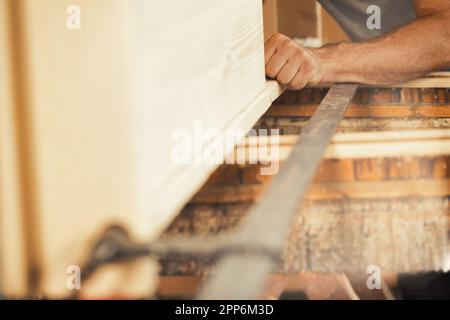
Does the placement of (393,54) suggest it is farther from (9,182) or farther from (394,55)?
(9,182)

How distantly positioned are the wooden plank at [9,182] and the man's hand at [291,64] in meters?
0.91

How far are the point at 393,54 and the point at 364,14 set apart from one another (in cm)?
62

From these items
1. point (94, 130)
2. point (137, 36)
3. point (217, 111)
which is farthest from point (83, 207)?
point (217, 111)

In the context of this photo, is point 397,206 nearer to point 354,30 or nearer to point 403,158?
point 403,158

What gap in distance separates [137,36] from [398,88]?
53.4 inches

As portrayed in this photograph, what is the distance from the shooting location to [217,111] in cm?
86

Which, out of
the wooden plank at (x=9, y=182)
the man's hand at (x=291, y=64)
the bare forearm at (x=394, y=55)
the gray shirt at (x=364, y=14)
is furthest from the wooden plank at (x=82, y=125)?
the gray shirt at (x=364, y=14)

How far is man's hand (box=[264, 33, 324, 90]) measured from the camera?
1.35 m

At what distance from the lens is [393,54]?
5.22 ft

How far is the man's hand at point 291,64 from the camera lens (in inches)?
53.0

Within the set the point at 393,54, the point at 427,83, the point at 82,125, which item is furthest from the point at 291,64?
the point at 82,125

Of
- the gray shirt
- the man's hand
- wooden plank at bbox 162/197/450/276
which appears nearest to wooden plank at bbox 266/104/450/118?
the man's hand

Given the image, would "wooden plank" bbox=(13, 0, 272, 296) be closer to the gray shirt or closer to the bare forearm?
the bare forearm
